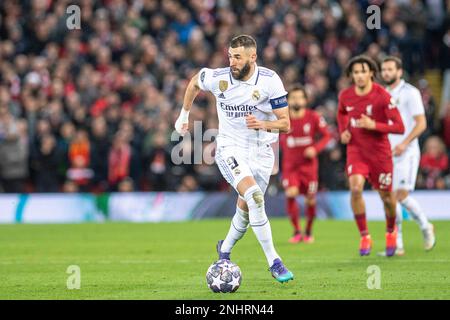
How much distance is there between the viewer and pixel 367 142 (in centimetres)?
1309

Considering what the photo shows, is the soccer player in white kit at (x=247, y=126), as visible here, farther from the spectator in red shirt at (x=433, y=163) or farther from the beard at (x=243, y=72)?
the spectator in red shirt at (x=433, y=163)

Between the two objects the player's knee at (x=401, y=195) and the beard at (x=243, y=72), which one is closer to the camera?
the beard at (x=243, y=72)

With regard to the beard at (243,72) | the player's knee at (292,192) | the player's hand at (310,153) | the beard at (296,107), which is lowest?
the player's knee at (292,192)

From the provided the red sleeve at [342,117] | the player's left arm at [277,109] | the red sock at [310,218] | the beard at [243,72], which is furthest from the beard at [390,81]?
the beard at [243,72]

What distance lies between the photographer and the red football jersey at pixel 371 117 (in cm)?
1294

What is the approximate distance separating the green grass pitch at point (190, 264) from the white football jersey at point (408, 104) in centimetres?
174

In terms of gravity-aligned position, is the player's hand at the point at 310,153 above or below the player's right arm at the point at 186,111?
above

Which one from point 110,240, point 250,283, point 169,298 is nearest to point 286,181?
point 110,240

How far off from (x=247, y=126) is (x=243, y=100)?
1.22 feet

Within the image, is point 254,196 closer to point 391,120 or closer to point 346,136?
point 346,136

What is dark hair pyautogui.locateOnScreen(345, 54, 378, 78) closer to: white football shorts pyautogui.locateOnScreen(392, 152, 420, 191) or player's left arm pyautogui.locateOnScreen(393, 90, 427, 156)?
player's left arm pyautogui.locateOnScreen(393, 90, 427, 156)

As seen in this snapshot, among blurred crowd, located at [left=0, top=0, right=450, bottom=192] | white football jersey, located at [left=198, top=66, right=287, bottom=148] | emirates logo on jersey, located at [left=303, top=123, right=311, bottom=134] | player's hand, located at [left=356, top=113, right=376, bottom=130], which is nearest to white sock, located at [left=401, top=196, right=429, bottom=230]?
player's hand, located at [left=356, top=113, right=376, bottom=130]

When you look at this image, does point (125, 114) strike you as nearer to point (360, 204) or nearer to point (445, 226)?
point (445, 226)
